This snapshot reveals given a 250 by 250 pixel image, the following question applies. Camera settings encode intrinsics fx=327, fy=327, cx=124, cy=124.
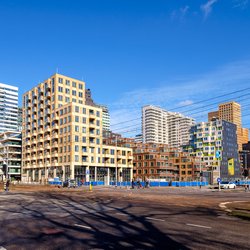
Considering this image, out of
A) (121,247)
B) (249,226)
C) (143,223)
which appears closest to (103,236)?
(121,247)

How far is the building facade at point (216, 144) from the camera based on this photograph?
17375cm

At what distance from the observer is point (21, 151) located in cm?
14025

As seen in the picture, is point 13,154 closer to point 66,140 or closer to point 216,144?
point 66,140

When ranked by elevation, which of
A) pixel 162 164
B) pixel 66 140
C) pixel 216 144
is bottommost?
pixel 162 164

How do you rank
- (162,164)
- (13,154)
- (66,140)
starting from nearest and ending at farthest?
1. (66,140)
2. (162,164)
3. (13,154)

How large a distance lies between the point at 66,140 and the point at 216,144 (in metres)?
99.7

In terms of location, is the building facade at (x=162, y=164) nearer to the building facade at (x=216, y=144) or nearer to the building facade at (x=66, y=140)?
the building facade at (x=66, y=140)

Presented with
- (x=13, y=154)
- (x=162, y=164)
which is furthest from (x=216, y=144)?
(x=13, y=154)

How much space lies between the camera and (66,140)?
332ft

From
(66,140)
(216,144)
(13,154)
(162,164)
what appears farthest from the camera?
(216,144)

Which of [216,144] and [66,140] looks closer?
[66,140]

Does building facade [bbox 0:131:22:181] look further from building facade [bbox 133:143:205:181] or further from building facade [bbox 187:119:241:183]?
building facade [bbox 187:119:241:183]

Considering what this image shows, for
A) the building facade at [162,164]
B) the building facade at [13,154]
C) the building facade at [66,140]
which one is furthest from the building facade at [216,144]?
the building facade at [13,154]

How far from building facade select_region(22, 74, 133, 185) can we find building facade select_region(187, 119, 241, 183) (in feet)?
244
